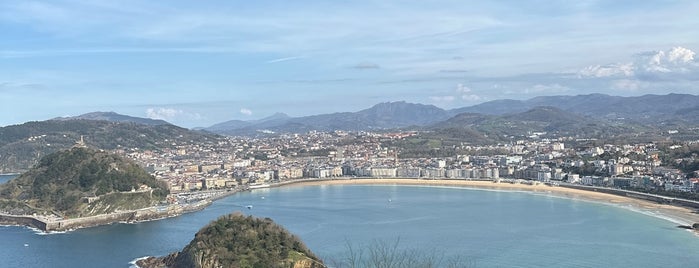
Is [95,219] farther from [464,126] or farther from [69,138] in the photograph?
[464,126]

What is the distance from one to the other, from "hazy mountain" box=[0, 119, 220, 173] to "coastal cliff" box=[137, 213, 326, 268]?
128 ft

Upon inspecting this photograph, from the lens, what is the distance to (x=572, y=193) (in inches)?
1275

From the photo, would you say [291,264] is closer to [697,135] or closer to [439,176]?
[439,176]

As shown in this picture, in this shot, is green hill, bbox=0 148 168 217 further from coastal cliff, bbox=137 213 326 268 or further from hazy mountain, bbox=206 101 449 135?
hazy mountain, bbox=206 101 449 135

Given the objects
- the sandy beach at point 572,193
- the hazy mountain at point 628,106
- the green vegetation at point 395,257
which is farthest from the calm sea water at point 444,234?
the hazy mountain at point 628,106

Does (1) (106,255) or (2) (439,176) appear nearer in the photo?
(1) (106,255)

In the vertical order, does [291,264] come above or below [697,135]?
below

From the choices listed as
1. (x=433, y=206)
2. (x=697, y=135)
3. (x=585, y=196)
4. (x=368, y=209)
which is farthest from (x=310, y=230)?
(x=697, y=135)

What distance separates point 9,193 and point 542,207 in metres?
21.9

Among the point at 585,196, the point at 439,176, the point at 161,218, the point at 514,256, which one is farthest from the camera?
the point at 439,176

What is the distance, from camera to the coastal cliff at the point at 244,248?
14.2m

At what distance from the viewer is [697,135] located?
189 ft

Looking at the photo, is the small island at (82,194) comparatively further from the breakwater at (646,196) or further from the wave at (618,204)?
the breakwater at (646,196)

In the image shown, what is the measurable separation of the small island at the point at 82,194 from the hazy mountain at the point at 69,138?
22.0m
